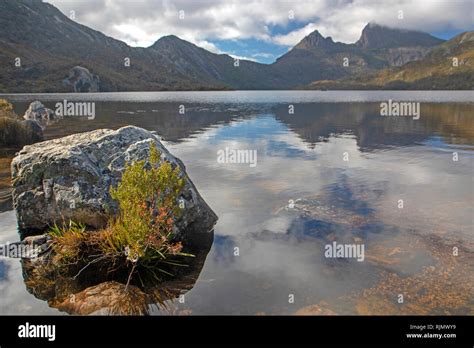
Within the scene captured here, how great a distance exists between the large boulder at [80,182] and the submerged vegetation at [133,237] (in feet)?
3.07

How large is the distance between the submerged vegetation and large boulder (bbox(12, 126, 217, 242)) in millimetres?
934

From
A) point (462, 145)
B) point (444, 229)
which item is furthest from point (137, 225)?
point (462, 145)

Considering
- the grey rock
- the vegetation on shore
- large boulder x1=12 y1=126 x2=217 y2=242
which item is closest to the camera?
large boulder x1=12 y1=126 x2=217 y2=242

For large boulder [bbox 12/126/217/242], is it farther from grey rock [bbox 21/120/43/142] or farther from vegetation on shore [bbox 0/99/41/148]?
grey rock [bbox 21/120/43/142]

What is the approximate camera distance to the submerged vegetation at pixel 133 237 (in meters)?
10.2

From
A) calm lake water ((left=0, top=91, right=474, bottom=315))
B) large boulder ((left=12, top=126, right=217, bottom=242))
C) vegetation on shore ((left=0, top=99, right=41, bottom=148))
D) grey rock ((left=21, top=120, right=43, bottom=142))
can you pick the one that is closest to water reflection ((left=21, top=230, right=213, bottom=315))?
calm lake water ((left=0, top=91, right=474, bottom=315))

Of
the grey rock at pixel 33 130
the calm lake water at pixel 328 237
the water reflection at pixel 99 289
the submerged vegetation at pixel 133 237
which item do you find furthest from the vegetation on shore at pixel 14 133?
the water reflection at pixel 99 289

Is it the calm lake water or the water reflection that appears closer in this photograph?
the water reflection

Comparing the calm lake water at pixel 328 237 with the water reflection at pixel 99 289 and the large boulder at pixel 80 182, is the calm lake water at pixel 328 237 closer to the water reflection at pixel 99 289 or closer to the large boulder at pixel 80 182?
the water reflection at pixel 99 289

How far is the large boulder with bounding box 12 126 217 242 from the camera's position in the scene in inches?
474

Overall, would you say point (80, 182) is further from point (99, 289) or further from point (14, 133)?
point (14, 133)
